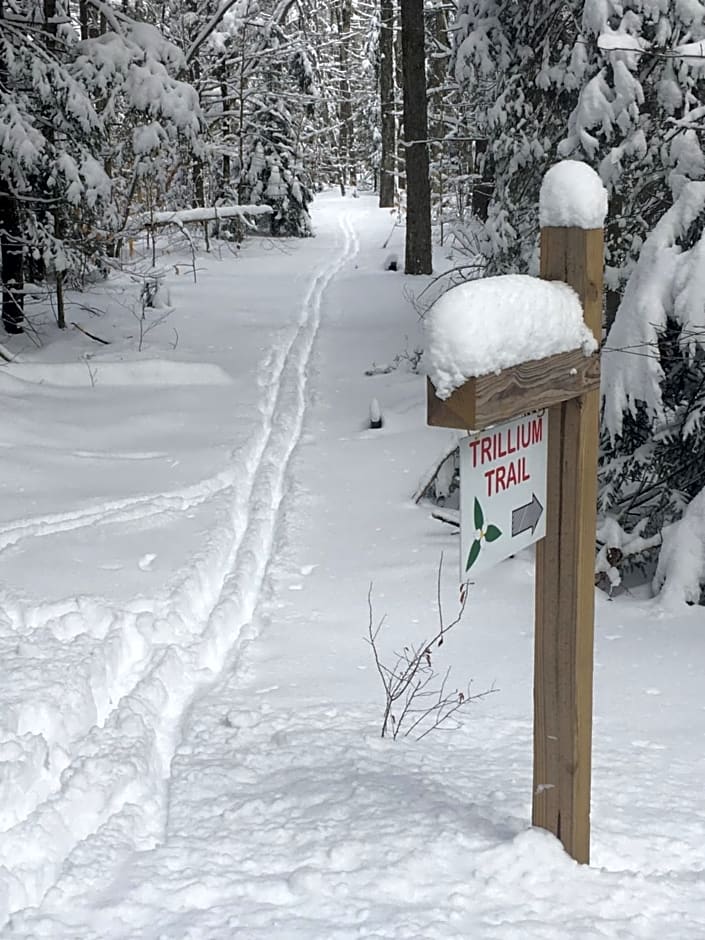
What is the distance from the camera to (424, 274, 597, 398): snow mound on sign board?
2.57 m

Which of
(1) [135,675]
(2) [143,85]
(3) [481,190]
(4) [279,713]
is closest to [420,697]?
(4) [279,713]

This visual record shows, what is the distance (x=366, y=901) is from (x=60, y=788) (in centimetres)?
122

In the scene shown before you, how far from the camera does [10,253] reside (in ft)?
39.1

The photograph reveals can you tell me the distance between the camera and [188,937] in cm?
292

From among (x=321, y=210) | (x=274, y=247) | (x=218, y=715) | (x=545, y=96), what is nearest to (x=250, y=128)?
(x=274, y=247)

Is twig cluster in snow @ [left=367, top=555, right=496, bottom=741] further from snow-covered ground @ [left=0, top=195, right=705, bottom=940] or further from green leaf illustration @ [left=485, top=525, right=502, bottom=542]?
green leaf illustration @ [left=485, top=525, right=502, bottom=542]

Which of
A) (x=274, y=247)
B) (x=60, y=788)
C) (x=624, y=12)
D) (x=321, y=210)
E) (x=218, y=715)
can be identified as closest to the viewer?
(x=60, y=788)

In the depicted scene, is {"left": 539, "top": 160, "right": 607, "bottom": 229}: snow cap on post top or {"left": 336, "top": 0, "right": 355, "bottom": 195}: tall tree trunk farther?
{"left": 336, "top": 0, "right": 355, "bottom": 195}: tall tree trunk

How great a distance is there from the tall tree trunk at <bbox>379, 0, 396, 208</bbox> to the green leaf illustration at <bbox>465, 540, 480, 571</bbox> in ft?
68.7

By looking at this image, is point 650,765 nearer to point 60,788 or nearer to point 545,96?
point 60,788

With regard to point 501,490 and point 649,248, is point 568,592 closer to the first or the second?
point 501,490

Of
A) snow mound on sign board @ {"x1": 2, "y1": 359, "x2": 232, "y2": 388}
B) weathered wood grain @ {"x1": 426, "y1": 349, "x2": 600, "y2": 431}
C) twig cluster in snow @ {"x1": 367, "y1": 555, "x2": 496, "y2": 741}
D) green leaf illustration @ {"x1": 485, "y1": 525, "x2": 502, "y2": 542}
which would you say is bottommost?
twig cluster in snow @ {"x1": 367, "y1": 555, "x2": 496, "y2": 741}

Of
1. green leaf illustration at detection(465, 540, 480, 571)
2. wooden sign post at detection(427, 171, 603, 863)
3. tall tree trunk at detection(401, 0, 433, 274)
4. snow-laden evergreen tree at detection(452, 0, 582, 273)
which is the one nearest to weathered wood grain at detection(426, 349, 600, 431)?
wooden sign post at detection(427, 171, 603, 863)

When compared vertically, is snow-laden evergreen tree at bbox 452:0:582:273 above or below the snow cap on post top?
above
